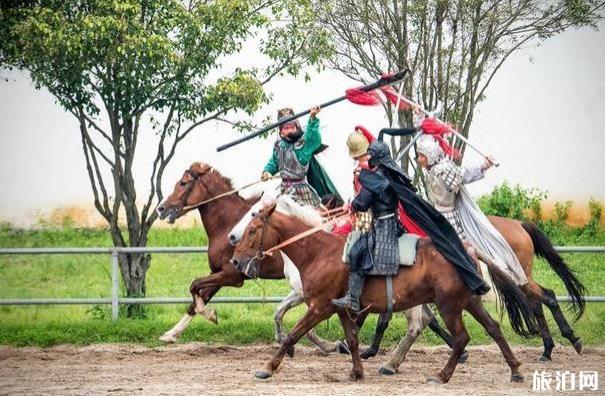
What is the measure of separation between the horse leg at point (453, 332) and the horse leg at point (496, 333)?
314 millimetres

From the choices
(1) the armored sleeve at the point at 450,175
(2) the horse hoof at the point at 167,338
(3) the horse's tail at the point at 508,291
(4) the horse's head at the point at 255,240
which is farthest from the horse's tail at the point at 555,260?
(2) the horse hoof at the point at 167,338

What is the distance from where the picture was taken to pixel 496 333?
38.2 feet

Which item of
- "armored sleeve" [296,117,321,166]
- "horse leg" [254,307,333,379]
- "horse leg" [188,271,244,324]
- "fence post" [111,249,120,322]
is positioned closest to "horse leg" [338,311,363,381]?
"horse leg" [254,307,333,379]

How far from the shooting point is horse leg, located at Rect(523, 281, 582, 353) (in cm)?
1345

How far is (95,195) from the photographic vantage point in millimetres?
15984

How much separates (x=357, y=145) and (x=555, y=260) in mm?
3175

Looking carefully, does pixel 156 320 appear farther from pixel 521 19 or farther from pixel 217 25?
pixel 521 19

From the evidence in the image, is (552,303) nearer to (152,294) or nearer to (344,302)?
(344,302)

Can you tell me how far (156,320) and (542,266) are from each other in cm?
650

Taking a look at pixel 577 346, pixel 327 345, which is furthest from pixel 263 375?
pixel 577 346

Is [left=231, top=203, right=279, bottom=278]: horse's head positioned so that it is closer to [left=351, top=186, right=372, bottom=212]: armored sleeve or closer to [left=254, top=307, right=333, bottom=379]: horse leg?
[left=254, top=307, right=333, bottom=379]: horse leg

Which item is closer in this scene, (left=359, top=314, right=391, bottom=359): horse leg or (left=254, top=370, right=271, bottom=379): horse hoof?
(left=254, top=370, right=271, bottom=379): horse hoof

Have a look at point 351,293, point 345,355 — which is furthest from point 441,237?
point 345,355

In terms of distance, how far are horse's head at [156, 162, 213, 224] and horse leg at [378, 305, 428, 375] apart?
2.83 m
